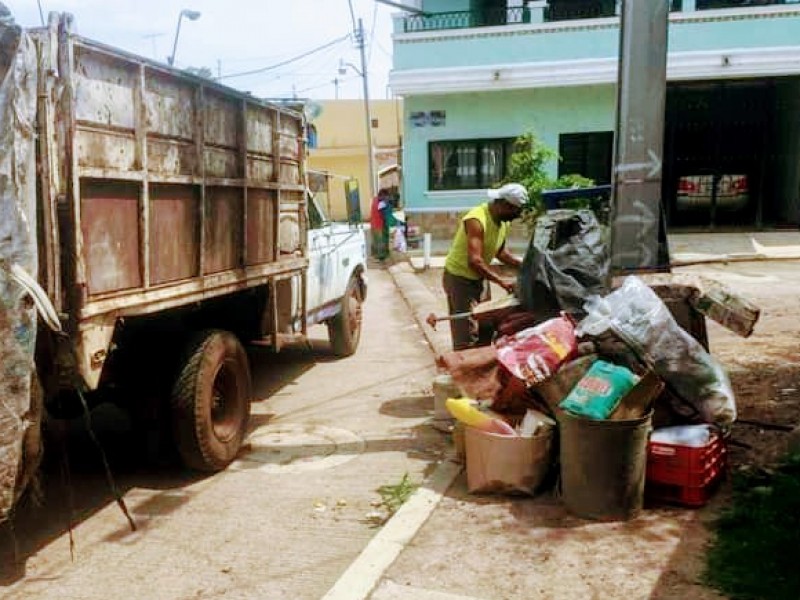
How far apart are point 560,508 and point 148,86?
3.23 meters

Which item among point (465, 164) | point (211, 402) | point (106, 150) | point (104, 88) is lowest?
point (211, 402)

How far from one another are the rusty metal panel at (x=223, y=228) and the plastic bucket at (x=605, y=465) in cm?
255

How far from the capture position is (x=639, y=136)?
486 centimetres

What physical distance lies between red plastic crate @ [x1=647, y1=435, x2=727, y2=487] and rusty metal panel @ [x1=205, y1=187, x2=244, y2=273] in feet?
9.72

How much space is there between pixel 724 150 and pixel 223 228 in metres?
17.3

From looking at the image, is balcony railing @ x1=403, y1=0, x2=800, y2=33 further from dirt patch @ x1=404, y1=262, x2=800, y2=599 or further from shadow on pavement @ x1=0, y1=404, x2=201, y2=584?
dirt patch @ x1=404, y1=262, x2=800, y2=599

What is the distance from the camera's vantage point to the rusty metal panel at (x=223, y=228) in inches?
191

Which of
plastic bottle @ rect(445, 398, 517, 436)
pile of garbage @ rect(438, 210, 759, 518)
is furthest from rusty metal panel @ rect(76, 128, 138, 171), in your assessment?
plastic bottle @ rect(445, 398, 517, 436)

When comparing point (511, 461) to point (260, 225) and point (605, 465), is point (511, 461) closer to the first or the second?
point (605, 465)

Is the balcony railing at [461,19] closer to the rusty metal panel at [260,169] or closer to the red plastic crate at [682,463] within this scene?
the rusty metal panel at [260,169]

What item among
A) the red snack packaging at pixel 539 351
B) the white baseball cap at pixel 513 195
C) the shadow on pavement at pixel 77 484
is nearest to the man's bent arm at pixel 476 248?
the white baseball cap at pixel 513 195

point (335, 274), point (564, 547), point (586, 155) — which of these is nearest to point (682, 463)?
point (564, 547)

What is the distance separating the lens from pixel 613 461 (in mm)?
3633

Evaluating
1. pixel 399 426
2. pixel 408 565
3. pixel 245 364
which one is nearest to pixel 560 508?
pixel 408 565
